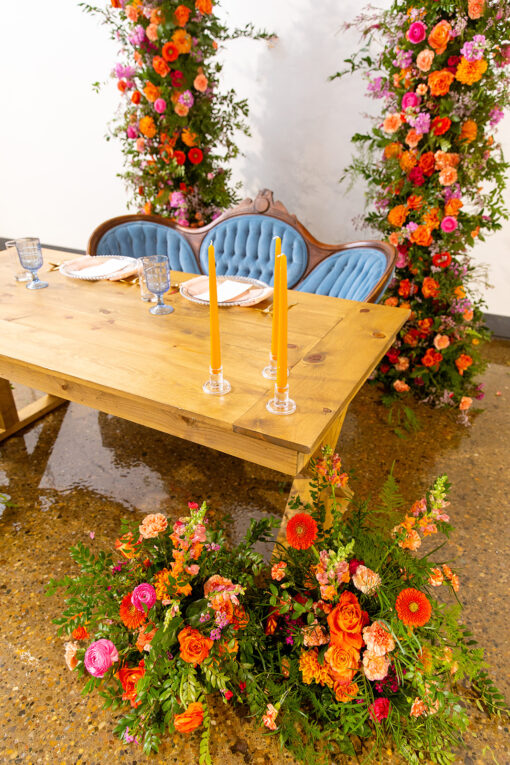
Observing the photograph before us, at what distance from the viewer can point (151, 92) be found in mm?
2500

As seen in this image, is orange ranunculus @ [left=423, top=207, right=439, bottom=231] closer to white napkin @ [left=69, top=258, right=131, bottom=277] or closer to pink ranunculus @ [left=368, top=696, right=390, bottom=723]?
white napkin @ [left=69, top=258, right=131, bottom=277]

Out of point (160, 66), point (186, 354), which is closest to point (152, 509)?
point (186, 354)

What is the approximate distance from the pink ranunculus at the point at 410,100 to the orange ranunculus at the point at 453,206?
405mm

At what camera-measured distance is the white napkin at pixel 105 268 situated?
1.79 m

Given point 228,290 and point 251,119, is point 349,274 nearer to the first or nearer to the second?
point 228,290

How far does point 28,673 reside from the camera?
4.13 feet

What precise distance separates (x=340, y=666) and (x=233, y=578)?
325 mm

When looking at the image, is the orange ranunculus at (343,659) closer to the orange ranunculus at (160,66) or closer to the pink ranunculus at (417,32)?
the pink ranunculus at (417,32)

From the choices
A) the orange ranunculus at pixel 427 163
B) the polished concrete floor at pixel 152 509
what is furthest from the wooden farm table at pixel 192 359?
the orange ranunculus at pixel 427 163

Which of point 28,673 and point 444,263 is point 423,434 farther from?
point 28,673

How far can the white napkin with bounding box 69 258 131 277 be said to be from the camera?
5.87ft

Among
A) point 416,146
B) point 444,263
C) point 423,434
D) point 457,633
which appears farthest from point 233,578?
point 416,146

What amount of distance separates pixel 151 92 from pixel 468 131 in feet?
5.02

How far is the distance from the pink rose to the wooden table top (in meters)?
1.05
